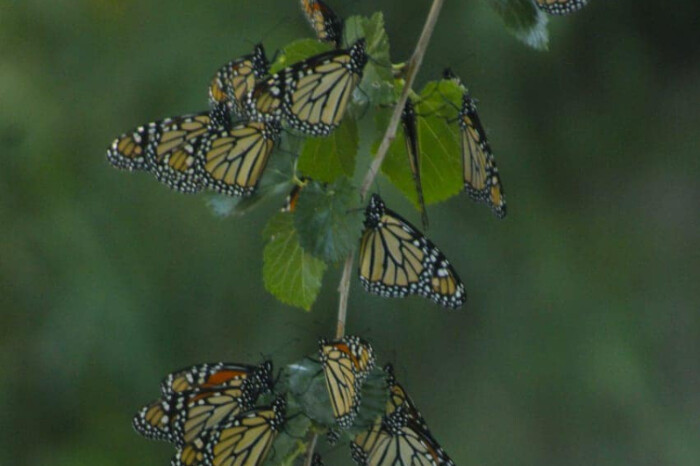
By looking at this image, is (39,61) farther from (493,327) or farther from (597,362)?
(597,362)

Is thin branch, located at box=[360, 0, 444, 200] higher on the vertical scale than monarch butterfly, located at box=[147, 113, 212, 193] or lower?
higher

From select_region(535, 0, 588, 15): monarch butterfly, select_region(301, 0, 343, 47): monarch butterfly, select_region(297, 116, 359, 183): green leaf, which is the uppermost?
select_region(535, 0, 588, 15): monarch butterfly

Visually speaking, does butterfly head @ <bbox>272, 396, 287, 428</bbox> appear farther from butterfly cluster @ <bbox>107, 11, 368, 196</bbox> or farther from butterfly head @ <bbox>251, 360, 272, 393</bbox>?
butterfly cluster @ <bbox>107, 11, 368, 196</bbox>

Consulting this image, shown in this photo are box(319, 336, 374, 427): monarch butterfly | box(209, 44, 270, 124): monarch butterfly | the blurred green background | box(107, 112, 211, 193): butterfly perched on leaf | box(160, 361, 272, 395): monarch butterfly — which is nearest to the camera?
box(319, 336, 374, 427): monarch butterfly

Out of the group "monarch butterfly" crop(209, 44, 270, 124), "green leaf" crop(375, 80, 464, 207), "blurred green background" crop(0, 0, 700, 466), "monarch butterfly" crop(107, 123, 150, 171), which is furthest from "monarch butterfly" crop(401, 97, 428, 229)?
"blurred green background" crop(0, 0, 700, 466)

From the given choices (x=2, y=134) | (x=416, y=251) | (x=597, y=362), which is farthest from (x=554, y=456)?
(x=416, y=251)

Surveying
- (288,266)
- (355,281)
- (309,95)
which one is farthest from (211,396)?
(355,281)
